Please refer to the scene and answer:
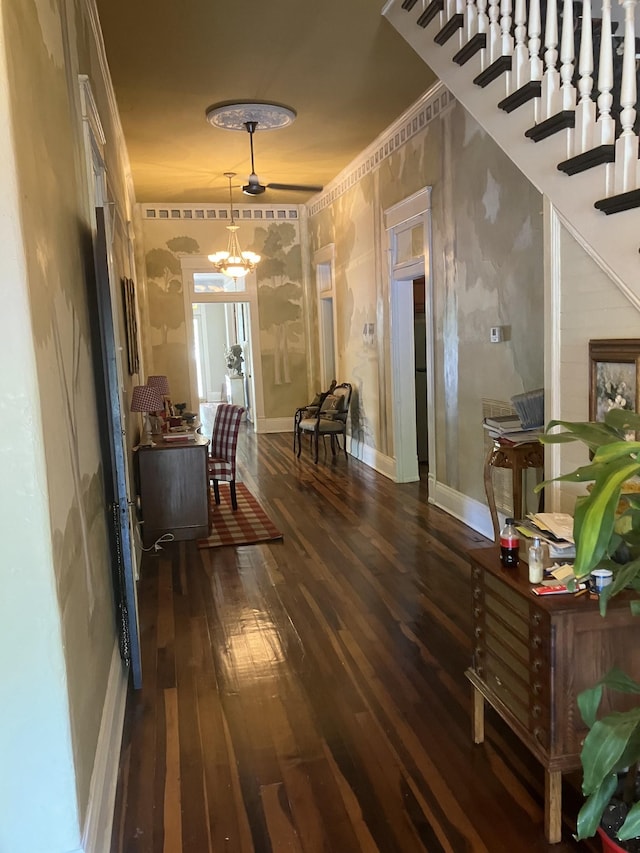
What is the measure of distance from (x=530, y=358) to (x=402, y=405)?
100 inches

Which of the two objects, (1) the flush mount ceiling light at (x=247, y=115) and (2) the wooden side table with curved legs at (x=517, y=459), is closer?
(2) the wooden side table with curved legs at (x=517, y=459)

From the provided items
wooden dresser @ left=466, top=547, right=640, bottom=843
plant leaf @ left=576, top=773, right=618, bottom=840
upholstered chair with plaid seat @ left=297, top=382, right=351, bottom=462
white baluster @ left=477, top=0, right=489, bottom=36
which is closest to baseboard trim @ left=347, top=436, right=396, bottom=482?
upholstered chair with plaid seat @ left=297, top=382, right=351, bottom=462

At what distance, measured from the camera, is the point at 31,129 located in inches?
67.8

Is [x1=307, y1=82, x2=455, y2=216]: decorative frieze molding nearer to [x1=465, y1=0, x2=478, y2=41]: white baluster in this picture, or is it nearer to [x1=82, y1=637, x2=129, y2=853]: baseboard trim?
[x1=465, y1=0, x2=478, y2=41]: white baluster

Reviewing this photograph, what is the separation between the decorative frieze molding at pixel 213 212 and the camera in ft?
30.7

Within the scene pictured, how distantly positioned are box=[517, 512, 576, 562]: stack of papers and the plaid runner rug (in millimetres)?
2897

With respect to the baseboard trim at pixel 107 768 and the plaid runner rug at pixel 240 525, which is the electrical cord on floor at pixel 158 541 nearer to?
the plaid runner rug at pixel 240 525

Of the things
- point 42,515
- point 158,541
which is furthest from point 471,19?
point 158,541

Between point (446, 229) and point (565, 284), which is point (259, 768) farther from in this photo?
point (446, 229)

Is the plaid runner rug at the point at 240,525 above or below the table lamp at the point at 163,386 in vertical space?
below

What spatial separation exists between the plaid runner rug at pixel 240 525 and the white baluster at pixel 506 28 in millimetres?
3483

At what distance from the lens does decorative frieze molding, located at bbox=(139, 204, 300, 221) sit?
9359mm

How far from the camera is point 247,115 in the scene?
18.5ft

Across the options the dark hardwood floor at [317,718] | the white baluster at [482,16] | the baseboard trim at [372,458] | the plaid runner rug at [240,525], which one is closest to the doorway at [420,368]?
the baseboard trim at [372,458]
